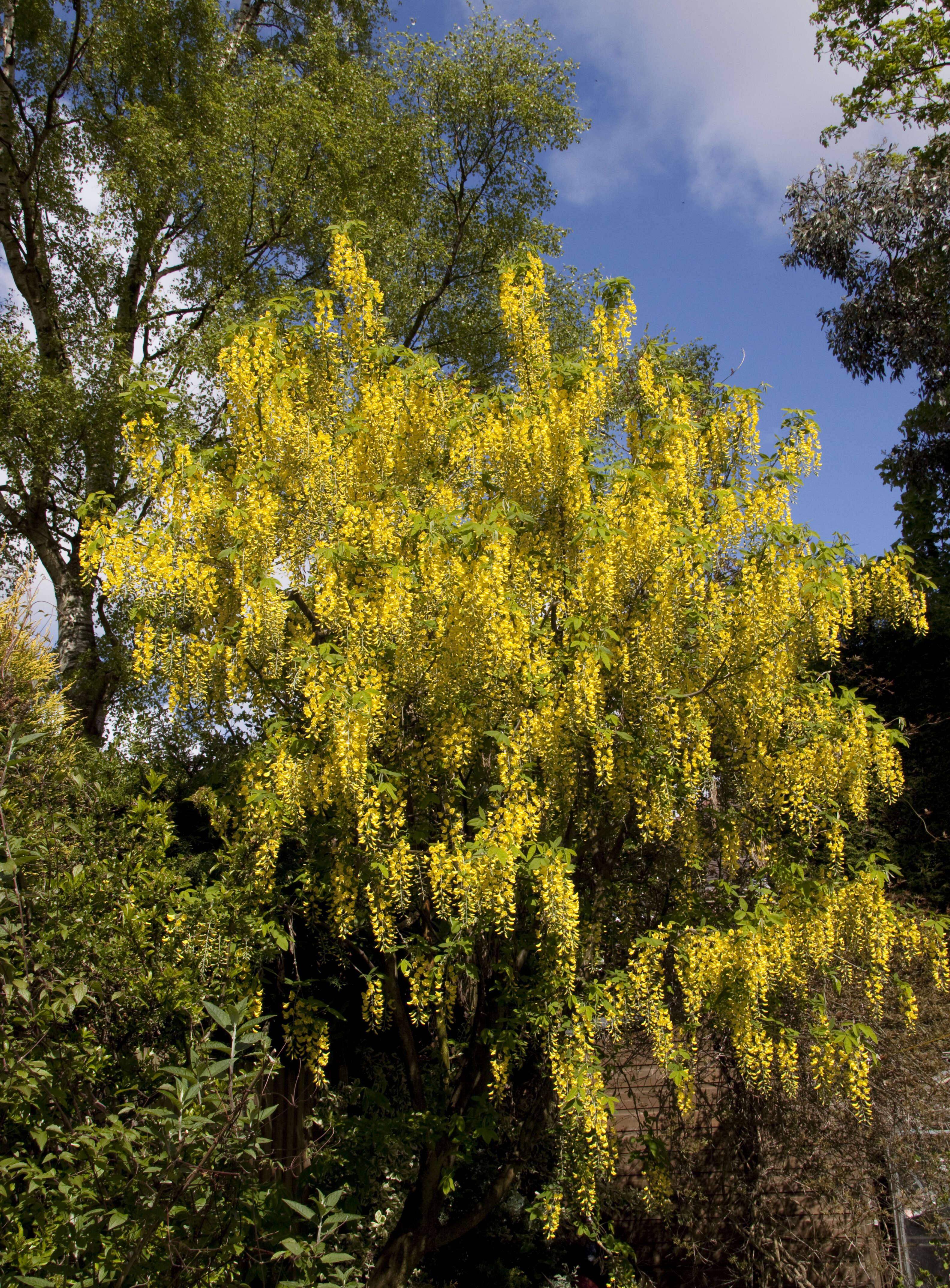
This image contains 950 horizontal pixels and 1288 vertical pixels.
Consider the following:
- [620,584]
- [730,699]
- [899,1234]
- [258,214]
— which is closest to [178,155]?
[258,214]

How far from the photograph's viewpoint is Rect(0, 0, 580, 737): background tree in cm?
851

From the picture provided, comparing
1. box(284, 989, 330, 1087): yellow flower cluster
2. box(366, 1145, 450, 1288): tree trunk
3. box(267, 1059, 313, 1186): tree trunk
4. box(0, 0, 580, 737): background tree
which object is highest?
box(0, 0, 580, 737): background tree

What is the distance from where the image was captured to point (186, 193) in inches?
361

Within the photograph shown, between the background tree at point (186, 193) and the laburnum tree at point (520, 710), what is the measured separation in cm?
436

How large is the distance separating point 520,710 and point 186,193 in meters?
8.03

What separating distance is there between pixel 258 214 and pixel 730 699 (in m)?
7.88

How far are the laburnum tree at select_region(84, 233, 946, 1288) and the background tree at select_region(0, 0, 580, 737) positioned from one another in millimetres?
4360

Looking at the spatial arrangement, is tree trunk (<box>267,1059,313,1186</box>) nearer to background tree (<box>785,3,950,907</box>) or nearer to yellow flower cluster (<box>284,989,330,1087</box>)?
yellow flower cluster (<box>284,989,330,1087</box>)

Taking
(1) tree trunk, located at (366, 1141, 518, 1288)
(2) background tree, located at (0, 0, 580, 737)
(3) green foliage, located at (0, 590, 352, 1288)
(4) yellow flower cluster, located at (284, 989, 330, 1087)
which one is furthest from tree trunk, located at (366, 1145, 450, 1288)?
(2) background tree, located at (0, 0, 580, 737)

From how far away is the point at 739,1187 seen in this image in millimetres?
5168

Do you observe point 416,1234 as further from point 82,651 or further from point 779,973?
point 82,651

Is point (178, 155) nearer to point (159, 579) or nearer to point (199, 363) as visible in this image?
point (199, 363)

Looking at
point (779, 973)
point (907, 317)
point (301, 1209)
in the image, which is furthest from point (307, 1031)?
point (907, 317)

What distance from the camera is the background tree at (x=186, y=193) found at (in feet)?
27.9
